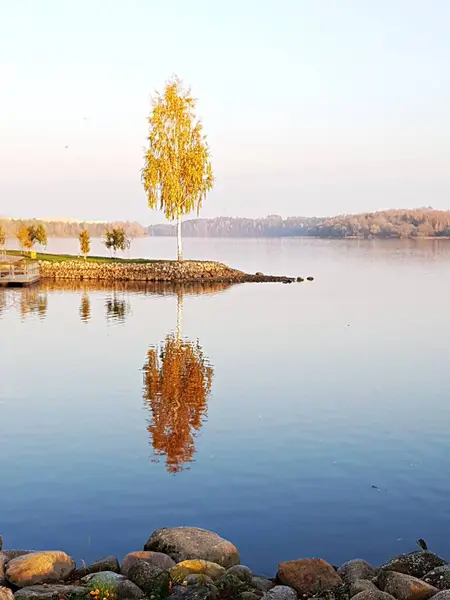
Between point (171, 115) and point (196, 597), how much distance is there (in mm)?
54092

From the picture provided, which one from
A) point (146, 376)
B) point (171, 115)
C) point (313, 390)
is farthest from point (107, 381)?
point (171, 115)

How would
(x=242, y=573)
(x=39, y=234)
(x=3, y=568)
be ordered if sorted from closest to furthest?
(x=242, y=573)
(x=3, y=568)
(x=39, y=234)

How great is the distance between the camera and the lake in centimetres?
1101

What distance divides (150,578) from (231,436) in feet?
24.1

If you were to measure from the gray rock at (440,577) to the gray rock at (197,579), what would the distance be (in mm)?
2638

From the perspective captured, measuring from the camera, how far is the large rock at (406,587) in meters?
7.92

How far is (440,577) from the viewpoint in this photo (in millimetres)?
8430

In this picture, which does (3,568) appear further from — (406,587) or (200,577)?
(406,587)

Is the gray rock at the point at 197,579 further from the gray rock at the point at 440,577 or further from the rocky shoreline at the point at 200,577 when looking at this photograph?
the gray rock at the point at 440,577

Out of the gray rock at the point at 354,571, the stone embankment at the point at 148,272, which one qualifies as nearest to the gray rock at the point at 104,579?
the gray rock at the point at 354,571

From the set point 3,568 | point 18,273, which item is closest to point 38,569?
point 3,568

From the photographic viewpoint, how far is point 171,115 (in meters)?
58.3

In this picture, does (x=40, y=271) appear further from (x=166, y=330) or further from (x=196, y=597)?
(x=196, y=597)

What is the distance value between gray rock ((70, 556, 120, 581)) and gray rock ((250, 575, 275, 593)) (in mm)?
1744
